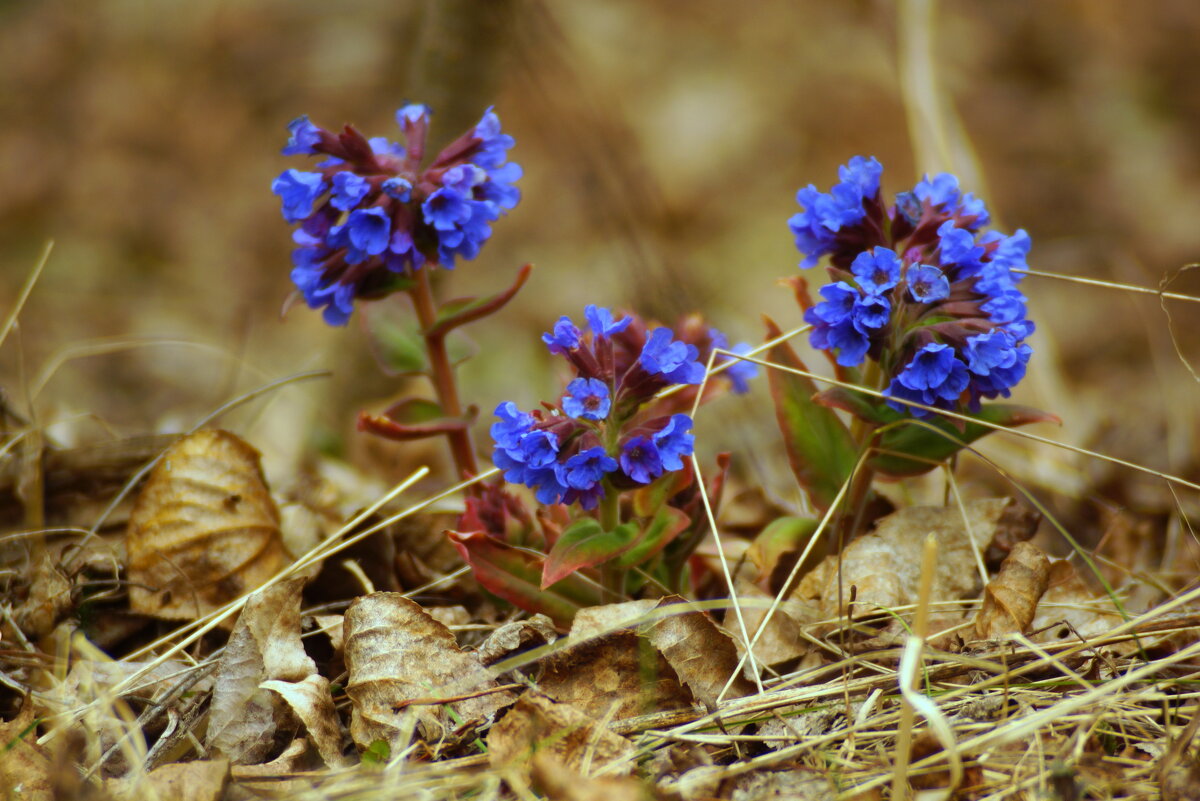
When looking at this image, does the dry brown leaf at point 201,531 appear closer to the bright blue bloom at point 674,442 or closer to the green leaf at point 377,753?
the green leaf at point 377,753

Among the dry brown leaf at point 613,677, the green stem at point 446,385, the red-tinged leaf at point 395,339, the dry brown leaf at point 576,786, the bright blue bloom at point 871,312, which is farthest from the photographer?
the red-tinged leaf at point 395,339

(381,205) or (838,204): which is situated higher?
(381,205)

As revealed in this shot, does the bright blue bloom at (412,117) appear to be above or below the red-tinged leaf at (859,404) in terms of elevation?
above

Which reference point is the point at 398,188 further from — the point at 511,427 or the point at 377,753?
the point at 377,753

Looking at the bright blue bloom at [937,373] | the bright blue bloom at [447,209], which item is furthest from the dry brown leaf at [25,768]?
the bright blue bloom at [937,373]

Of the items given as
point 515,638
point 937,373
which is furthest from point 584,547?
point 937,373

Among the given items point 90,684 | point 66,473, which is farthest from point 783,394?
point 66,473
